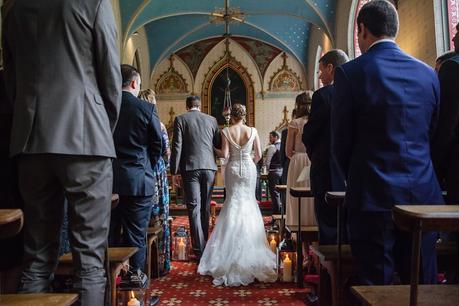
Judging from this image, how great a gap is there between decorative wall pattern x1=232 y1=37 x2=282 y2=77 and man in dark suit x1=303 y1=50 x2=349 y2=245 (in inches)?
564

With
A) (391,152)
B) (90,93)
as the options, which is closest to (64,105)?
(90,93)

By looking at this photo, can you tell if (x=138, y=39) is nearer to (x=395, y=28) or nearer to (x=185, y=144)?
(x=185, y=144)

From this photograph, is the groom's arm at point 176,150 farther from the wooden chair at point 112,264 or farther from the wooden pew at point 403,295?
the wooden pew at point 403,295

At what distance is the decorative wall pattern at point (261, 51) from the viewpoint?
1744 cm

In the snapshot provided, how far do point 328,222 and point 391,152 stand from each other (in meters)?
1.34

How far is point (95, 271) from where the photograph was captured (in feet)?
6.19

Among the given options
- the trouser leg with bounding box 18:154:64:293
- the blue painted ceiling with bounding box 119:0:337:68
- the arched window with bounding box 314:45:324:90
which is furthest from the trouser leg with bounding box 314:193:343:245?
the arched window with bounding box 314:45:324:90

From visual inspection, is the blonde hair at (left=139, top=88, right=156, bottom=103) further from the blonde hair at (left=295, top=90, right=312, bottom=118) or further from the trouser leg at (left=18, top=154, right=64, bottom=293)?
the trouser leg at (left=18, top=154, right=64, bottom=293)

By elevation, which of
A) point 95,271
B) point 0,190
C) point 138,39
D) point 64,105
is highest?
point 138,39

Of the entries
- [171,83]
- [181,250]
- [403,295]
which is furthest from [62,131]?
[171,83]

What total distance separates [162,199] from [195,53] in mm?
13947

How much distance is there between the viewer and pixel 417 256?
55.9 inches

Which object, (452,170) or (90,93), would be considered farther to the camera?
(452,170)

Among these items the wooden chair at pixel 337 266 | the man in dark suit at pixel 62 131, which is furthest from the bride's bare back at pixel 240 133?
the man in dark suit at pixel 62 131
